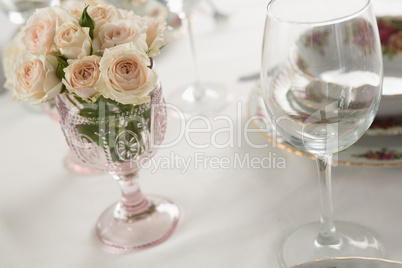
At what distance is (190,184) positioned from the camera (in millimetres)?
753

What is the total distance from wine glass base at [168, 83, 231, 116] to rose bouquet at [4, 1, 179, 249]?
246 millimetres

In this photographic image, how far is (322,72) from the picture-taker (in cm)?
52

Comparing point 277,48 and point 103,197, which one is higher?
point 277,48

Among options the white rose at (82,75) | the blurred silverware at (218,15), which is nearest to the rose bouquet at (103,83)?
the white rose at (82,75)

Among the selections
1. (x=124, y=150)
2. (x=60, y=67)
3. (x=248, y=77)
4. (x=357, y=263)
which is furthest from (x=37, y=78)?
(x=248, y=77)

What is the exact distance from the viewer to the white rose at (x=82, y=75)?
0.56 m

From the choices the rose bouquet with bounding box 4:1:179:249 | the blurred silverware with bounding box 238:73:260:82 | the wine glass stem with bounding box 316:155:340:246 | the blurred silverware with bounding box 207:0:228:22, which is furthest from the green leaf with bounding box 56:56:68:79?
the blurred silverware with bounding box 207:0:228:22

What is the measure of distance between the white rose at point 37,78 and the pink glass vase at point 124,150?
0.03 meters

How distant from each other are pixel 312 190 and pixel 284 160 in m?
0.07

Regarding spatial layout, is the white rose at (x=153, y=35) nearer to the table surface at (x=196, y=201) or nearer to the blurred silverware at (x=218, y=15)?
the table surface at (x=196, y=201)

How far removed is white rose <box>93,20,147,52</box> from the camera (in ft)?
1.90

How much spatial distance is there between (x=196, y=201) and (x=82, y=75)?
0.24m

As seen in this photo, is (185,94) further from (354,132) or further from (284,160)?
(354,132)

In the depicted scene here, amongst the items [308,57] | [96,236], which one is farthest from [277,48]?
[96,236]
